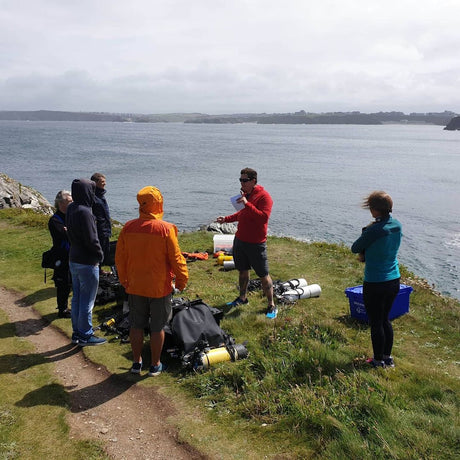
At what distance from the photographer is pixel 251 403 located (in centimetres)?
504

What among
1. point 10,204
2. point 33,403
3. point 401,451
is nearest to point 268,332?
point 401,451

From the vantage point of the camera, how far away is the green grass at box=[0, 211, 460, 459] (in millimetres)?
4379

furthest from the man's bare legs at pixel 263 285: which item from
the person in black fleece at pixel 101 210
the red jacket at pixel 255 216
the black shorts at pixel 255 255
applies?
the person in black fleece at pixel 101 210

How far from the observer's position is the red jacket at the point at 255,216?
7.25m

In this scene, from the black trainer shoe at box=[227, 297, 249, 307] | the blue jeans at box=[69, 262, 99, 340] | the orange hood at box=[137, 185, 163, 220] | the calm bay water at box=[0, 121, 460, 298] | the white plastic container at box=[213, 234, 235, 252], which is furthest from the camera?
the calm bay water at box=[0, 121, 460, 298]

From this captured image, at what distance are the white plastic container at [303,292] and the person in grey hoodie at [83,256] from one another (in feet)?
12.7

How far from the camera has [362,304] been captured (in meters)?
7.71

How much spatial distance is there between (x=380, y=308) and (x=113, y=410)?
3616mm

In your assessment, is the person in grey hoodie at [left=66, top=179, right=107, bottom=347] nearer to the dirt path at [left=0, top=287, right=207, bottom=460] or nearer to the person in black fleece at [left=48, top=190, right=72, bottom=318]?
the dirt path at [left=0, top=287, right=207, bottom=460]

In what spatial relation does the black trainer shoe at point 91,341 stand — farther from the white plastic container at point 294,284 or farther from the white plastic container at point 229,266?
the white plastic container at point 229,266

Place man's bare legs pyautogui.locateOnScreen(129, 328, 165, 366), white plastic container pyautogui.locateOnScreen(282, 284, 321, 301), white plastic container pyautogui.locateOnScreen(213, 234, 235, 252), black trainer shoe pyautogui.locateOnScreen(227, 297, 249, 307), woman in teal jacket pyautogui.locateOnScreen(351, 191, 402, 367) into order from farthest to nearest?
white plastic container pyautogui.locateOnScreen(213, 234, 235, 252), white plastic container pyautogui.locateOnScreen(282, 284, 321, 301), black trainer shoe pyautogui.locateOnScreen(227, 297, 249, 307), man's bare legs pyautogui.locateOnScreen(129, 328, 165, 366), woman in teal jacket pyautogui.locateOnScreen(351, 191, 402, 367)

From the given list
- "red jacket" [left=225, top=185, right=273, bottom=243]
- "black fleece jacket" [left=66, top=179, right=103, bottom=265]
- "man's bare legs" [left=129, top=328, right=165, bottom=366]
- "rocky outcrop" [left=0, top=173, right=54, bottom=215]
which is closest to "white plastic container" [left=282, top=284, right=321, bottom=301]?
"red jacket" [left=225, top=185, right=273, bottom=243]

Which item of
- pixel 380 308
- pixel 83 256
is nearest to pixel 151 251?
pixel 83 256

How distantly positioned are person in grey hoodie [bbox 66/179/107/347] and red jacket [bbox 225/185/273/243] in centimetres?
251
